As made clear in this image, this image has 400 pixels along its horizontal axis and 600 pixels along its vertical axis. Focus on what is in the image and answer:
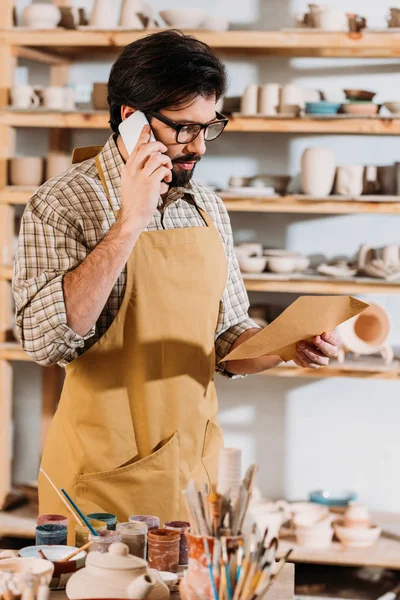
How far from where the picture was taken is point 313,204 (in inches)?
151

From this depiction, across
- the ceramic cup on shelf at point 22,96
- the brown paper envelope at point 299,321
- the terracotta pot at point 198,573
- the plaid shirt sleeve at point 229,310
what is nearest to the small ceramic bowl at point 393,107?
the ceramic cup on shelf at point 22,96

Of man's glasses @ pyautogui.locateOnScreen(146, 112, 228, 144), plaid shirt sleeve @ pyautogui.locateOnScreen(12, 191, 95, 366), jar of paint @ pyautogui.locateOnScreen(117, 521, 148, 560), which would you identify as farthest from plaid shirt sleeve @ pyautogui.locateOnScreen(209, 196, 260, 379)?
jar of paint @ pyautogui.locateOnScreen(117, 521, 148, 560)

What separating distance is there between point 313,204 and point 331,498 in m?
1.38

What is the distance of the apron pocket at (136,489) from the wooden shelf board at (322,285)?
1877 millimetres

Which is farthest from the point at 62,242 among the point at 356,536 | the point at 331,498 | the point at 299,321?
the point at 331,498

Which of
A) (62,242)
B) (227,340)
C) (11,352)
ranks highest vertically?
(62,242)

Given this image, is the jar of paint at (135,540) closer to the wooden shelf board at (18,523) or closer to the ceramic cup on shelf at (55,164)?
the wooden shelf board at (18,523)

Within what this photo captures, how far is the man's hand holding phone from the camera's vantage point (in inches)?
74.5

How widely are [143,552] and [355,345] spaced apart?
2364 millimetres

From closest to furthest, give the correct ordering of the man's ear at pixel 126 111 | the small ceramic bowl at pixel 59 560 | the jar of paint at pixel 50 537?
the small ceramic bowl at pixel 59 560
the jar of paint at pixel 50 537
the man's ear at pixel 126 111

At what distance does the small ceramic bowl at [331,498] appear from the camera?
412cm

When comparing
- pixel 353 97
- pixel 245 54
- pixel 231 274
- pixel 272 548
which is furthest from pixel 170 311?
pixel 245 54

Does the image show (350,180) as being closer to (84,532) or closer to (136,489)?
(136,489)

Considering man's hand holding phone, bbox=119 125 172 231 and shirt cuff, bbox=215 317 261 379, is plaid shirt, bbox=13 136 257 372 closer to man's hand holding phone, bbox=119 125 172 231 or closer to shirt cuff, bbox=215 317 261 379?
man's hand holding phone, bbox=119 125 172 231
